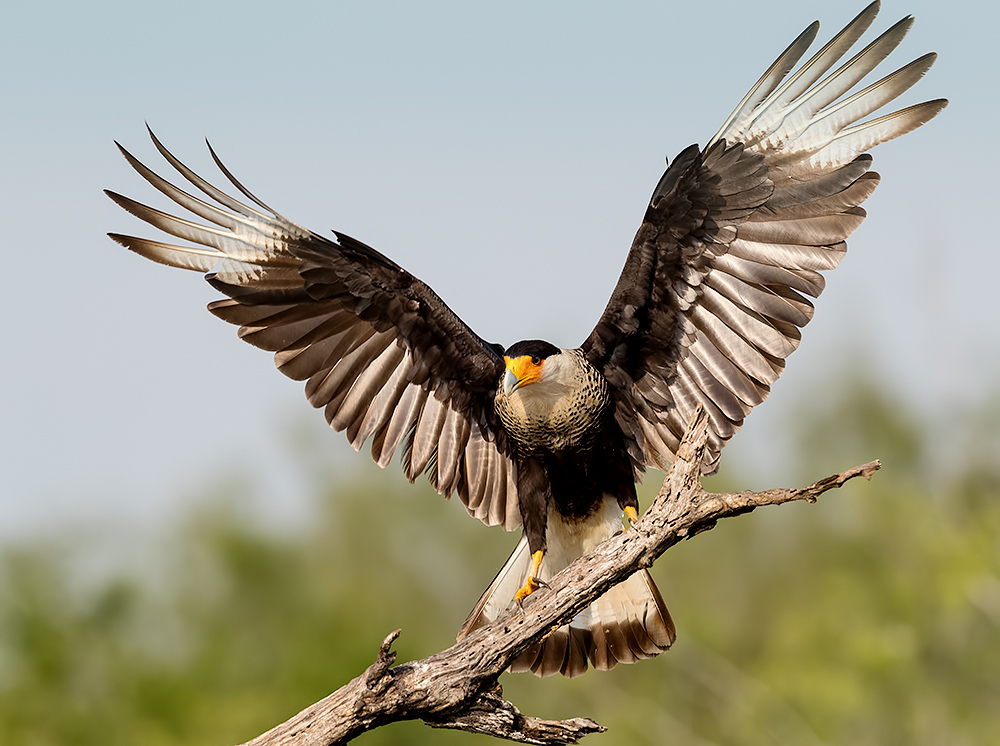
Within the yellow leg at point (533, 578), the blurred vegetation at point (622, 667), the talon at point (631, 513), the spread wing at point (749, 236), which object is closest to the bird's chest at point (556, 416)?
the spread wing at point (749, 236)

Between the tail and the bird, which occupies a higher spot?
the bird

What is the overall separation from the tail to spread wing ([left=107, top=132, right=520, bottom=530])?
22.0 inches

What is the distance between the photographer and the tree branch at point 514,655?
14.1 feet

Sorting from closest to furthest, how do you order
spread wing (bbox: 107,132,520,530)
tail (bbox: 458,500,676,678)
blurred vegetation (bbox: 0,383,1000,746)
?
spread wing (bbox: 107,132,520,530), tail (bbox: 458,500,676,678), blurred vegetation (bbox: 0,383,1000,746)

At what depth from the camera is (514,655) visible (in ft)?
14.5

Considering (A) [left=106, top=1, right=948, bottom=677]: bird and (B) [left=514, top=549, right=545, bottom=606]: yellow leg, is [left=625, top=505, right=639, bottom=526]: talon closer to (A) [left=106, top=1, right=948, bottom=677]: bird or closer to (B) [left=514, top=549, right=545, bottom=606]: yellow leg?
(A) [left=106, top=1, right=948, bottom=677]: bird

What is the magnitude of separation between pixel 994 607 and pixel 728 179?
63.3 feet

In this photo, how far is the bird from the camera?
4.99m

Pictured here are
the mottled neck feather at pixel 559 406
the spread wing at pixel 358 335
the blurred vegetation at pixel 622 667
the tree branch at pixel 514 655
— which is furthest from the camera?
the blurred vegetation at pixel 622 667

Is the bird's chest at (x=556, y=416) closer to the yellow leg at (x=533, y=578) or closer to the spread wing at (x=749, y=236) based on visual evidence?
the spread wing at (x=749, y=236)

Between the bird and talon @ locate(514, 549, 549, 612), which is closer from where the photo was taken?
the bird

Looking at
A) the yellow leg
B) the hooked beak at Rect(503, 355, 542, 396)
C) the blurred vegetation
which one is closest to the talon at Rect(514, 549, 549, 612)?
the yellow leg

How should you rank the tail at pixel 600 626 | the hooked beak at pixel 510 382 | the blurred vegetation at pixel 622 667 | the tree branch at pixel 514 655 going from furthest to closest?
1. the blurred vegetation at pixel 622 667
2. the tail at pixel 600 626
3. the hooked beak at pixel 510 382
4. the tree branch at pixel 514 655

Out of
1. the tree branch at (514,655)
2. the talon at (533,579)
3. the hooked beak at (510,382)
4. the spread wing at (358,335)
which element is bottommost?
the tree branch at (514,655)
